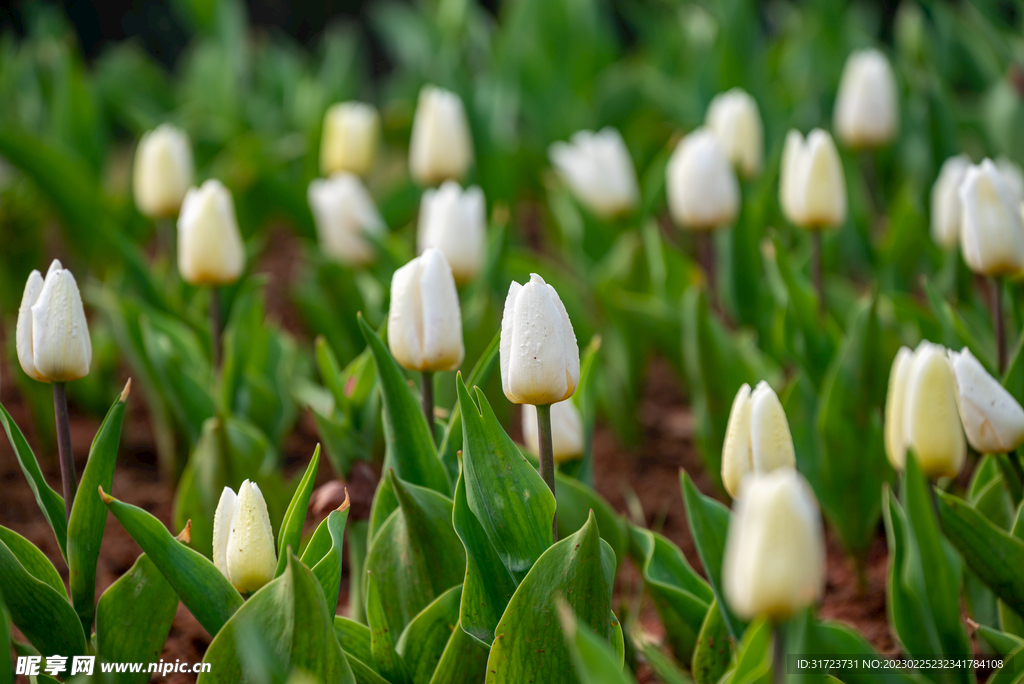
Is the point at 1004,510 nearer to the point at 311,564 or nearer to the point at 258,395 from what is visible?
the point at 311,564

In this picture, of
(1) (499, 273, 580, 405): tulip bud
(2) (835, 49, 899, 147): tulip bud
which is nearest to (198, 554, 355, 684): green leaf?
(1) (499, 273, 580, 405): tulip bud

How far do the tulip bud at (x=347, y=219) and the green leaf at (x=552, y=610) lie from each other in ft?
4.47

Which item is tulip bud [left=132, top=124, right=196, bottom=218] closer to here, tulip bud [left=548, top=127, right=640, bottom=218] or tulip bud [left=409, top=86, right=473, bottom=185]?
tulip bud [left=409, top=86, right=473, bottom=185]

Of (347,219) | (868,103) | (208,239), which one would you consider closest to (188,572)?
(208,239)

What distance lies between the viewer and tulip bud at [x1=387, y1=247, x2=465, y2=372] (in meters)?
1.19

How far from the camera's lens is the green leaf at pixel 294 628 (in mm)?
920

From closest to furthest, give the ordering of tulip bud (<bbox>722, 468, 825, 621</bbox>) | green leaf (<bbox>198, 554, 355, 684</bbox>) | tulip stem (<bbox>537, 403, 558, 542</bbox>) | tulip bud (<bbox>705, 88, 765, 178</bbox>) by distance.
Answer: tulip bud (<bbox>722, 468, 825, 621</bbox>) → green leaf (<bbox>198, 554, 355, 684</bbox>) → tulip stem (<bbox>537, 403, 558, 542</bbox>) → tulip bud (<bbox>705, 88, 765, 178</bbox>)

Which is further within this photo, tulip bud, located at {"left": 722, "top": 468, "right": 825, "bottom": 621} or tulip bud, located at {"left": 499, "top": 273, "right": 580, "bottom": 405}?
tulip bud, located at {"left": 499, "top": 273, "right": 580, "bottom": 405}

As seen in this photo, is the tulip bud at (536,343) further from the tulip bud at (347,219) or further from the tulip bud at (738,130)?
the tulip bud at (738,130)

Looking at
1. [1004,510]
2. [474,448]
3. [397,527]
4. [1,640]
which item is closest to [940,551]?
[1004,510]

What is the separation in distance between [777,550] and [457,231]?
4.24ft

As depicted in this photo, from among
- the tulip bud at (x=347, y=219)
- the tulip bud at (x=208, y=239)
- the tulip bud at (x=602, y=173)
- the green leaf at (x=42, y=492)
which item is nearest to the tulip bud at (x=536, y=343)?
the green leaf at (x=42, y=492)

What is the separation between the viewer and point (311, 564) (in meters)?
1.09

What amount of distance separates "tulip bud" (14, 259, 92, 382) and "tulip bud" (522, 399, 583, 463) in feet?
1.91
